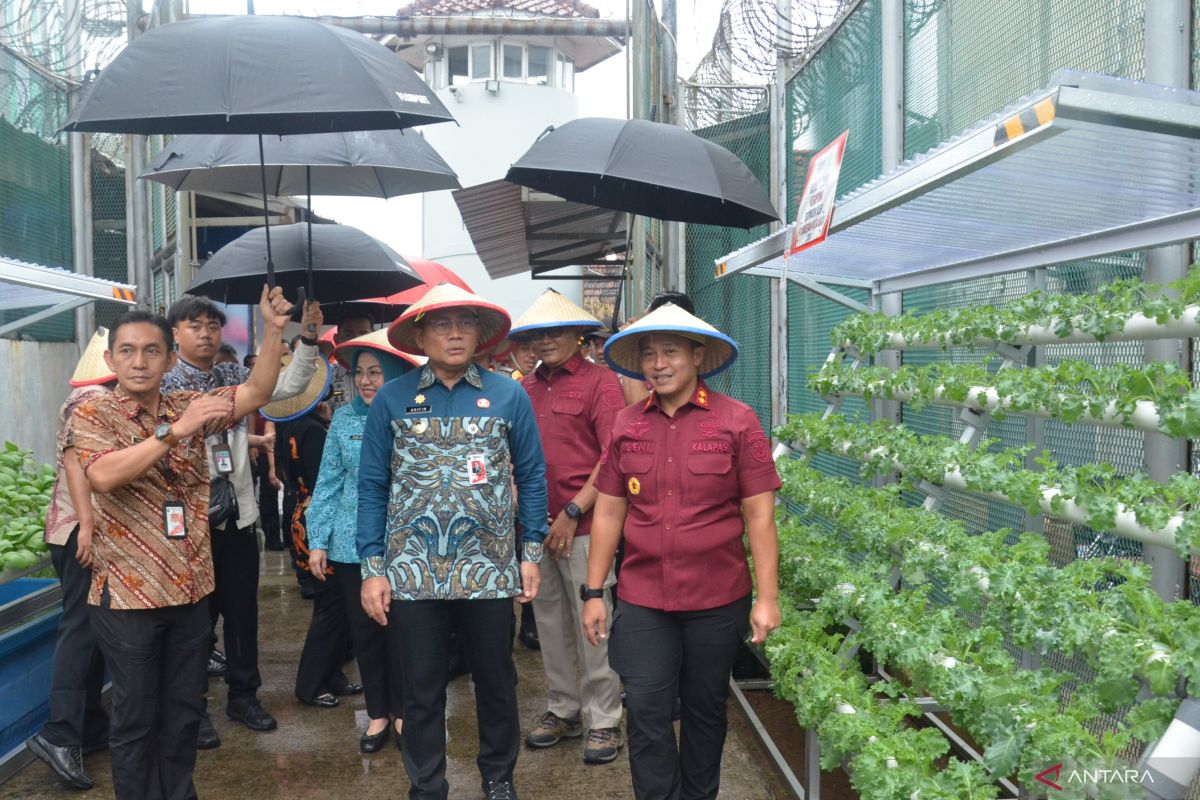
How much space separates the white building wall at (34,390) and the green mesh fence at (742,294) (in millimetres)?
5370

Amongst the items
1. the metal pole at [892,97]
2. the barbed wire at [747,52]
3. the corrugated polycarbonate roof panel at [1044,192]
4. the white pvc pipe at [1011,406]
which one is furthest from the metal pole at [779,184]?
the white pvc pipe at [1011,406]

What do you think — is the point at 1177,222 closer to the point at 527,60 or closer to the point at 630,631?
the point at 630,631

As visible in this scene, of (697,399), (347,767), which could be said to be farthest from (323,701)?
(697,399)

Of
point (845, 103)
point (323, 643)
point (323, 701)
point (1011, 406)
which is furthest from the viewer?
point (845, 103)

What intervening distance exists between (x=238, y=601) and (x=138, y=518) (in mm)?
1708

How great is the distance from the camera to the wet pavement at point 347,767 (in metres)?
4.60

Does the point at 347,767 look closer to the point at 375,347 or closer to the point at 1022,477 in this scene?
the point at 375,347

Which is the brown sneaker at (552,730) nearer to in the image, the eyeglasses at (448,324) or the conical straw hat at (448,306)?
the conical straw hat at (448,306)

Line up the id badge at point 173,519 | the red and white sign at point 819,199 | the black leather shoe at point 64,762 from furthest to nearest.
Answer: the black leather shoe at point 64,762, the red and white sign at point 819,199, the id badge at point 173,519

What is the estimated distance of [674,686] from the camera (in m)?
3.77

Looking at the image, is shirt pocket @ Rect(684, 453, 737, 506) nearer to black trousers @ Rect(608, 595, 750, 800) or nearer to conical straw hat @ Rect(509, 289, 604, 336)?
black trousers @ Rect(608, 595, 750, 800)

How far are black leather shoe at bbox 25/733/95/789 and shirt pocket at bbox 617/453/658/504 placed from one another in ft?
9.07

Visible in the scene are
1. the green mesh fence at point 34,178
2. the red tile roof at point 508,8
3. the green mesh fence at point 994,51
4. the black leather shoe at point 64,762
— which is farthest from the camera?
the red tile roof at point 508,8

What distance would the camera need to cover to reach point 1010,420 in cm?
452
